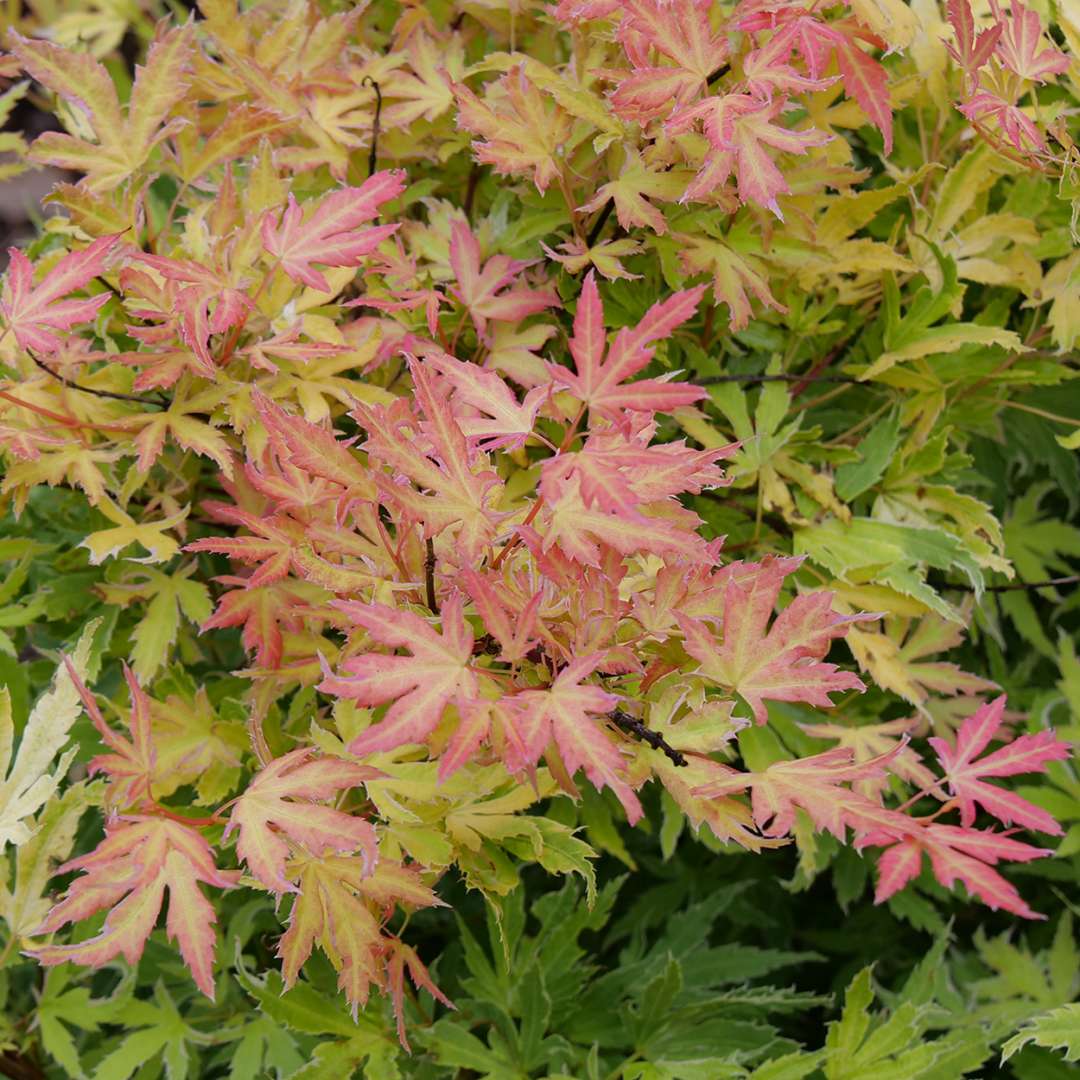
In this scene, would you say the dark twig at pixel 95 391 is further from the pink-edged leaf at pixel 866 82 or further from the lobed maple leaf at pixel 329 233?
the pink-edged leaf at pixel 866 82

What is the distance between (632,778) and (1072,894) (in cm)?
95

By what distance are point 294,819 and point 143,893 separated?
0.10m

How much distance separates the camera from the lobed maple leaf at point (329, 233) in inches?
36.0

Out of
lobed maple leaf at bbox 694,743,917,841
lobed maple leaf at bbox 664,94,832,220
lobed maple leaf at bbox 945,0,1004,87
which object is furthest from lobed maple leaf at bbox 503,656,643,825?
lobed maple leaf at bbox 945,0,1004,87

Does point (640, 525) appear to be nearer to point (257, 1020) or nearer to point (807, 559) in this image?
point (807, 559)

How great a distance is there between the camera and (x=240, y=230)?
97 centimetres

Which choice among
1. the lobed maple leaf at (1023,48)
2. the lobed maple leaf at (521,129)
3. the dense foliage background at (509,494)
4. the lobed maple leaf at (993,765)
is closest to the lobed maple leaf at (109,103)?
the dense foliage background at (509,494)

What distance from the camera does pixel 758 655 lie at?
802 millimetres

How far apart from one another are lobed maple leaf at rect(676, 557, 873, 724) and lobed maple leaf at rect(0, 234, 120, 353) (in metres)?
0.51

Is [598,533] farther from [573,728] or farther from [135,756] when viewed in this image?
[135,756]

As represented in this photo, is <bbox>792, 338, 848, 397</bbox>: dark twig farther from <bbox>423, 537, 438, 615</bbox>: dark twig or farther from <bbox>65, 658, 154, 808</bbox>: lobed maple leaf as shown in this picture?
<bbox>65, 658, 154, 808</bbox>: lobed maple leaf

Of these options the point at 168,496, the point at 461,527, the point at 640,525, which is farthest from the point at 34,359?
the point at 640,525

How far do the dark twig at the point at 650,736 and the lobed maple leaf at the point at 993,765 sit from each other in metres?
0.21

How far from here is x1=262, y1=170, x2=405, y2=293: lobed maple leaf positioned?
3.00ft
